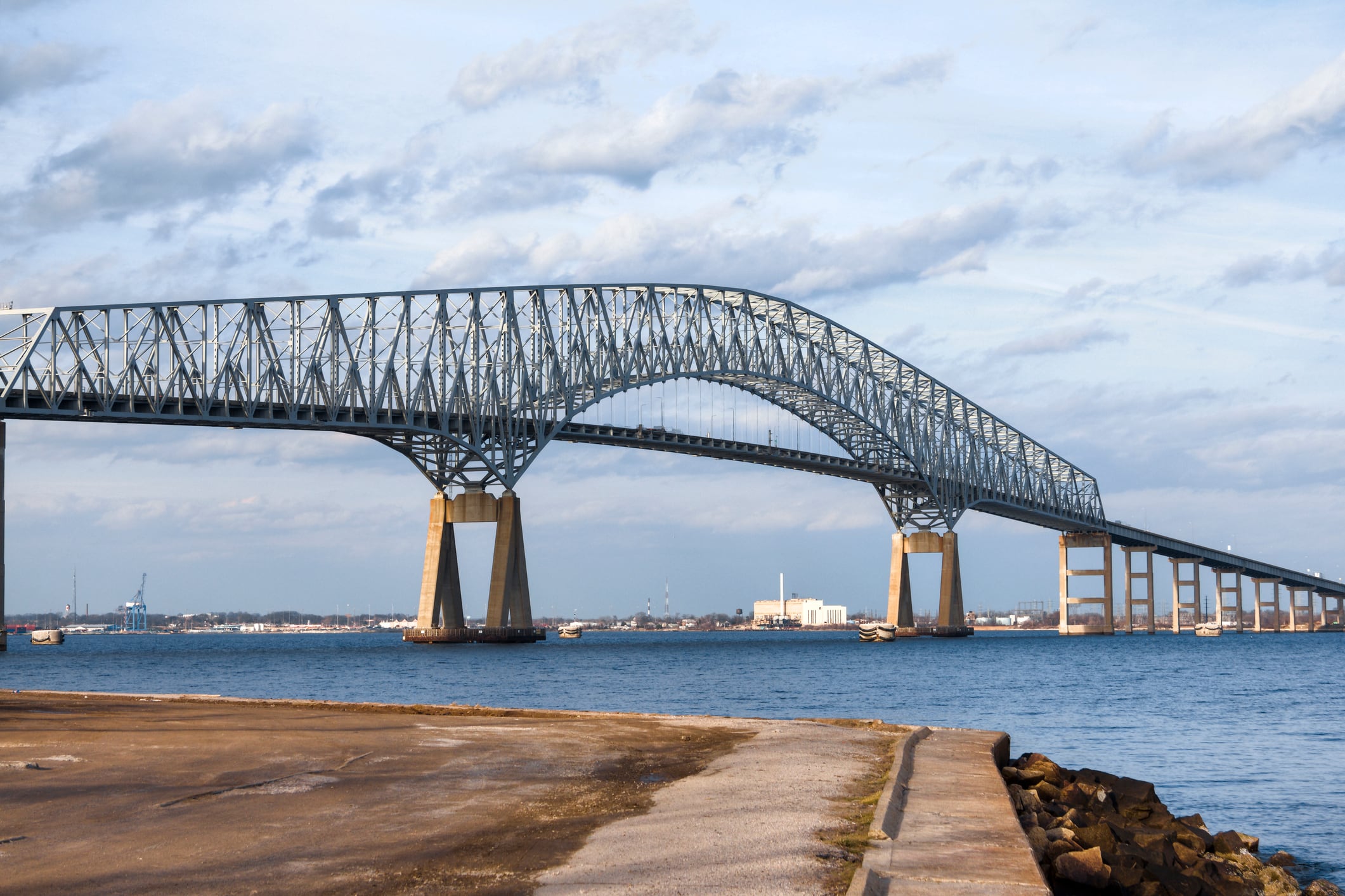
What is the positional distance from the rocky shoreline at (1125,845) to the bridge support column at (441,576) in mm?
73722

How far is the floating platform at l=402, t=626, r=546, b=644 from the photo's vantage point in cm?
9125

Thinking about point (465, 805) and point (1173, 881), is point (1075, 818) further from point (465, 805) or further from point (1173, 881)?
point (465, 805)

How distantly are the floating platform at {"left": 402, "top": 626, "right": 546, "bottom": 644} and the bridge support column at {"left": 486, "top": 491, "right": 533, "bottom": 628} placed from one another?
0.57m

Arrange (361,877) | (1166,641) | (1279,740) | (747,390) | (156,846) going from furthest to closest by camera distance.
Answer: (1166,641), (747,390), (1279,740), (156,846), (361,877)

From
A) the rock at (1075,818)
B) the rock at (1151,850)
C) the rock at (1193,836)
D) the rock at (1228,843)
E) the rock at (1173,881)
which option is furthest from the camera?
the rock at (1228,843)

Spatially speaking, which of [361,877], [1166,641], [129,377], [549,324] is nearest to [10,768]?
[361,877]

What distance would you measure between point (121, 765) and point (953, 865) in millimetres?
9305

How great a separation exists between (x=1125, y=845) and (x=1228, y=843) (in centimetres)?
431

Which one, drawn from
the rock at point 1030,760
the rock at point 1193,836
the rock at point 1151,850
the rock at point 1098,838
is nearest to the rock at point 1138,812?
the rock at point 1193,836

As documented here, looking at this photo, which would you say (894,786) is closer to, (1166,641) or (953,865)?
(953,865)

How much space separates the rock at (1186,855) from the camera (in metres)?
15.9

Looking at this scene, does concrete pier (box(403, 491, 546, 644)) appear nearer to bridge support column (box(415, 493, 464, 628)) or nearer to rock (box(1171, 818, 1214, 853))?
bridge support column (box(415, 493, 464, 628))

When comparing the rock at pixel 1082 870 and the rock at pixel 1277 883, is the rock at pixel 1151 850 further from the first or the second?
the rock at pixel 1277 883

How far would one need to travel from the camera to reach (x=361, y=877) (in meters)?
9.81
